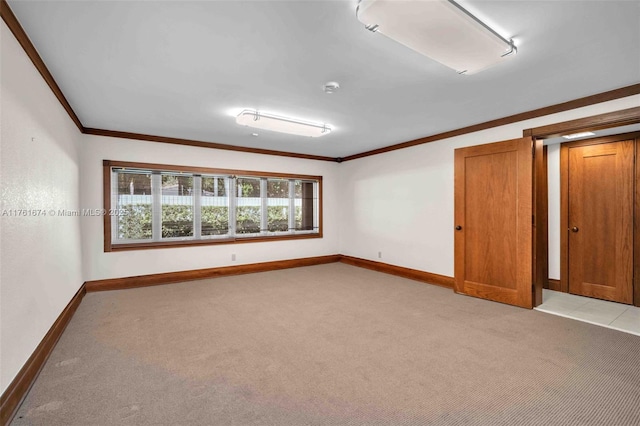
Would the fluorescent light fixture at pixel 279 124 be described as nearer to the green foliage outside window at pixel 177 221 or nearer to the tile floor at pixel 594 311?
the green foliage outside window at pixel 177 221

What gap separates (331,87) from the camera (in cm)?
295

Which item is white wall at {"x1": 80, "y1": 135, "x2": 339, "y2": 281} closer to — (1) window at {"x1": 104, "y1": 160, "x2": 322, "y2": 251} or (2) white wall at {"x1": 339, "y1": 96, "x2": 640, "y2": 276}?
(1) window at {"x1": 104, "y1": 160, "x2": 322, "y2": 251}

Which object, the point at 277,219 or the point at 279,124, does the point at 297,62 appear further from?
the point at 277,219

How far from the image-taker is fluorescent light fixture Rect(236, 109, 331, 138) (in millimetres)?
3666

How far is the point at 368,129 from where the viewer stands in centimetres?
459

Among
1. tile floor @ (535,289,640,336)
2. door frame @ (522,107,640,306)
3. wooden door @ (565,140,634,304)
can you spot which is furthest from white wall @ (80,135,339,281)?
wooden door @ (565,140,634,304)

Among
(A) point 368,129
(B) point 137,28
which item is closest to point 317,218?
(A) point 368,129

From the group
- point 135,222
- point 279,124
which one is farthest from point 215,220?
point 279,124

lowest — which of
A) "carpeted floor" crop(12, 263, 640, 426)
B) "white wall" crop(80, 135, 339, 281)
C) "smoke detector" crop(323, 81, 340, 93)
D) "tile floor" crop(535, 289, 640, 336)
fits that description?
"tile floor" crop(535, 289, 640, 336)

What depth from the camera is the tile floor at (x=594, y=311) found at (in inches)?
129

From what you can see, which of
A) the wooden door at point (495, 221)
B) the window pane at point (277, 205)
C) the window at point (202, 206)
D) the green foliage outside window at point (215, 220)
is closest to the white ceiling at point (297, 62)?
the wooden door at point (495, 221)

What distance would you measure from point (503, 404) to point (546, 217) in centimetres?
379

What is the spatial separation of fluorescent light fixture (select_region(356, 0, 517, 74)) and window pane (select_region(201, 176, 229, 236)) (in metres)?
4.37

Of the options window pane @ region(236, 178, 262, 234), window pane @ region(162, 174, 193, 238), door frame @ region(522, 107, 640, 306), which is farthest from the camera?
window pane @ region(236, 178, 262, 234)
